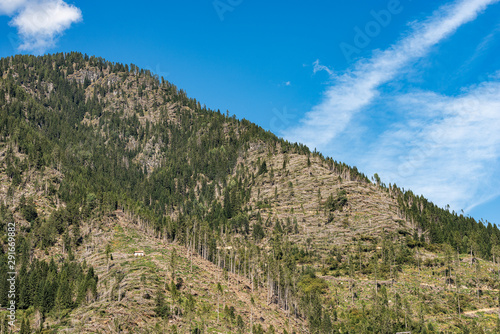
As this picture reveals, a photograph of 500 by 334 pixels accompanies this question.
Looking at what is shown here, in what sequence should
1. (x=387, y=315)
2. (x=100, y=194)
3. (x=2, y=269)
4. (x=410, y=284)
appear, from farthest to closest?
(x=100, y=194) → (x=410, y=284) → (x=2, y=269) → (x=387, y=315)

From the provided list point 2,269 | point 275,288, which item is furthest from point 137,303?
point 275,288

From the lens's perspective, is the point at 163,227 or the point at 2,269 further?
the point at 163,227

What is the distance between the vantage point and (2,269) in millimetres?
135250

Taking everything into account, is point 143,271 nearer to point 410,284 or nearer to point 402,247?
point 410,284

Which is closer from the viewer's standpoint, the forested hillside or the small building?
the forested hillside

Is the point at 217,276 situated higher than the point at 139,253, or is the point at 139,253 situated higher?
the point at 139,253

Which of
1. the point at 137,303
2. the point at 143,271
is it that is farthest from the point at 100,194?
the point at 137,303

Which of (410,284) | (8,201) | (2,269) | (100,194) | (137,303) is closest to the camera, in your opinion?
(137,303)

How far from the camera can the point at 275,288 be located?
163 metres

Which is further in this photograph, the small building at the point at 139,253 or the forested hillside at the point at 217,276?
the small building at the point at 139,253

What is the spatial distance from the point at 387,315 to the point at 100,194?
460 ft

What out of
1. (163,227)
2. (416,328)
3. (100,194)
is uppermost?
(100,194)

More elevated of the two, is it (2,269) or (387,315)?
(2,269)

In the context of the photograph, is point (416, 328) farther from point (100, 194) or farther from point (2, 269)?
point (100, 194)
